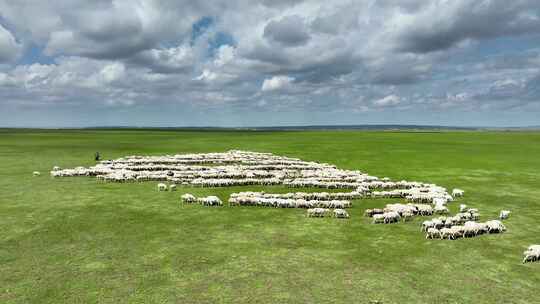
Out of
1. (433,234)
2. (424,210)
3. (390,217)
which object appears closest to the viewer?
(433,234)

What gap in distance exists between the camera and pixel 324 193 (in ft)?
92.7

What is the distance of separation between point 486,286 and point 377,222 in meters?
8.41

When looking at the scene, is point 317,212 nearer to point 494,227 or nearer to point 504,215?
point 494,227

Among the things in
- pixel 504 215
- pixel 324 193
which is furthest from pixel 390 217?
pixel 324 193

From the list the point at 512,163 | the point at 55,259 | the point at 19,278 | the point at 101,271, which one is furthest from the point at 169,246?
the point at 512,163

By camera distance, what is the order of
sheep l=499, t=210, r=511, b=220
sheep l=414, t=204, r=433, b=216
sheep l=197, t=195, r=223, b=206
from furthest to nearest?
sheep l=197, t=195, r=223, b=206 < sheep l=414, t=204, r=433, b=216 < sheep l=499, t=210, r=511, b=220

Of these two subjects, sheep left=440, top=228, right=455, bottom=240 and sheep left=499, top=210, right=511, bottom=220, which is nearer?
sheep left=440, top=228, right=455, bottom=240

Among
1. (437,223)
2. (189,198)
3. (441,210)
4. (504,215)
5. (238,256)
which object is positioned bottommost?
(238,256)

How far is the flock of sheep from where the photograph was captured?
64.8 feet

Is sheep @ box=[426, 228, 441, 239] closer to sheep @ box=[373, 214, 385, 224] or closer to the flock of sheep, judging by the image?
the flock of sheep

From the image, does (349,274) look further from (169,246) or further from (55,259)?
(55,259)

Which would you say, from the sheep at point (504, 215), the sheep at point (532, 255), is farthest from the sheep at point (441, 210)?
the sheep at point (532, 255)

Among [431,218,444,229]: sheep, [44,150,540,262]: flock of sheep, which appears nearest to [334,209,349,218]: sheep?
[44,150,540,262]: flock of sheep

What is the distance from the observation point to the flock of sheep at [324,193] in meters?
19.8
